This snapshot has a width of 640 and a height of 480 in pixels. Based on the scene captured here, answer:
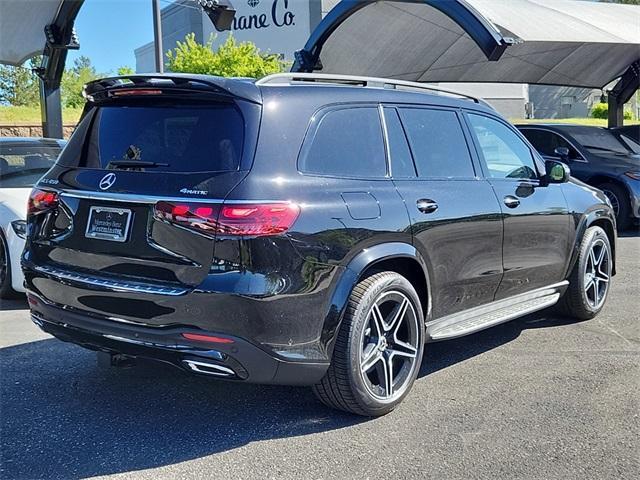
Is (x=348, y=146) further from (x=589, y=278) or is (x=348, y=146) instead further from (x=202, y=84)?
(x=589, y=278)

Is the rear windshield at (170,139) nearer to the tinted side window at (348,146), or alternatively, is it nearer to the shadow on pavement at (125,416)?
the tinted side window at (348,146)

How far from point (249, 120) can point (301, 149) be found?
0.32m

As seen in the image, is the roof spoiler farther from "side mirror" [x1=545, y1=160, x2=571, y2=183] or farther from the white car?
the white car

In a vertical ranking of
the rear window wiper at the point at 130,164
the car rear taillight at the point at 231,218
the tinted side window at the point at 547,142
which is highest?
the rear window wiper at the point at 130,164

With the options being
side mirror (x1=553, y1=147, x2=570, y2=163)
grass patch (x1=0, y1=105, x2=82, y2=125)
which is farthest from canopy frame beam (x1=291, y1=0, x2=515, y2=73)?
grass patch (x1=0, y1=105, x2=82, y2=125)

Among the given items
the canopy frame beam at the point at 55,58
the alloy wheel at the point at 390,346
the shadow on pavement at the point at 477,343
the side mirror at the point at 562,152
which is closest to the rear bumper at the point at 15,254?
the shadow on pavement at the point at 477,343

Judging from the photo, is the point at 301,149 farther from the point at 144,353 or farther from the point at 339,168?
the point at 144,353

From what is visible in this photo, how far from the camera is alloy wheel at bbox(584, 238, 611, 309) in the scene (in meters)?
6.11

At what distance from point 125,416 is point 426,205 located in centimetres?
210

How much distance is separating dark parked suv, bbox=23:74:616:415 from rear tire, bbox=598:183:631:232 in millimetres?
7363

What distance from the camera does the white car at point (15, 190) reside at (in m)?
6.50

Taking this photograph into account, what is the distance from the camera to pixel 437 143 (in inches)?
185

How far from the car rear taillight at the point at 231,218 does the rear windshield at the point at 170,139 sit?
0.24 metres

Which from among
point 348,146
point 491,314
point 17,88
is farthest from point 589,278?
point 17,88
